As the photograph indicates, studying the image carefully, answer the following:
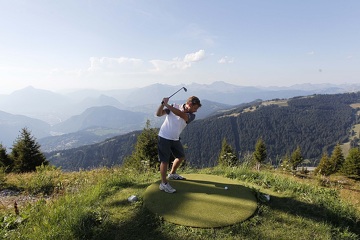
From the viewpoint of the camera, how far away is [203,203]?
5211mm

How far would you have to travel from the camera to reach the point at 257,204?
207 inches

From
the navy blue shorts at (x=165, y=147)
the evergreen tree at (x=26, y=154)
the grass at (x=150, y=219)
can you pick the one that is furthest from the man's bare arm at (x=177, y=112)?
the evergreen tree at (x=26, y=154)

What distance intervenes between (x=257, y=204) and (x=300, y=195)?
1.45 meters

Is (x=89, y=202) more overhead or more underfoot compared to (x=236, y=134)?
more overhead

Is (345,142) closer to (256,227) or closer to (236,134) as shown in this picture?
(236,134)

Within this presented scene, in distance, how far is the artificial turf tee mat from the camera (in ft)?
Answer: 15.1

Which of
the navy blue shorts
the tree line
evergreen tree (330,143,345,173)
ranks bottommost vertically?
evergreen tree (330,143,345,173)

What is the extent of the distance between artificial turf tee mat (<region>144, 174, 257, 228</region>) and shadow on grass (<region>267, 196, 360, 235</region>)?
0.60m

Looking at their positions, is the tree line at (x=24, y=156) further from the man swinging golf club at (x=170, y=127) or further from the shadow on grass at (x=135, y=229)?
the shadow on grass at (x=135, y=229)

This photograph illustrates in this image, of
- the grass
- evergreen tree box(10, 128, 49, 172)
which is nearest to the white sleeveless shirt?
the grass

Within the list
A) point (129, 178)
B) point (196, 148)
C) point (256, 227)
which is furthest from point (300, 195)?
point (196, 148)

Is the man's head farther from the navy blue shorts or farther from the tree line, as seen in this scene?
the tree line

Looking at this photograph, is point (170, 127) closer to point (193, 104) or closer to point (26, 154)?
point (193, 104)

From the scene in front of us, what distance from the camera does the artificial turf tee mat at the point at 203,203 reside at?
181 inches
